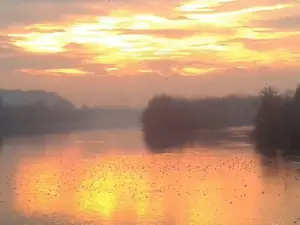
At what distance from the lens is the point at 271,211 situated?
853 inches

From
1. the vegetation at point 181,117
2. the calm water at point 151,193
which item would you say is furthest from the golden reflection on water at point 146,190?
the vegetation at point 181,117

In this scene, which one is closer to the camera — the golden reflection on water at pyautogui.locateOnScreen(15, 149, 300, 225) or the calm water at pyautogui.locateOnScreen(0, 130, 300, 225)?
the calm water at pyautogui.locateOnScreen(0, 130, 300, 225)

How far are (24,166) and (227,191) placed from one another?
64.1 feet

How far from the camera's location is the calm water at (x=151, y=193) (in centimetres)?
2077

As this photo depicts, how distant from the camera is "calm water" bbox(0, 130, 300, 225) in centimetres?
2077

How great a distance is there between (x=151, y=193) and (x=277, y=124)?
110ft

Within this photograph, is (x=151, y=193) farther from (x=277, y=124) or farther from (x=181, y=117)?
(x=181, y=117)

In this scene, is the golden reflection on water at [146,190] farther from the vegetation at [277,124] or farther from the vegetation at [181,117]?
the vegetation at [181,117]

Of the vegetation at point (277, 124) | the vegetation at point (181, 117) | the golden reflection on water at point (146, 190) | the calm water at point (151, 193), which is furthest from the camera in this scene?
the vegetation at point (181, 117)

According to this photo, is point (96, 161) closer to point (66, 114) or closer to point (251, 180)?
point (251, 180)

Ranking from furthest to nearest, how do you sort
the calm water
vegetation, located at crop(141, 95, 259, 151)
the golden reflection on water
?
vegetation, located at crop(141, 95, 259, 151), the golden reflection on water, the calm water

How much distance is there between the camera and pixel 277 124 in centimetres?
5741

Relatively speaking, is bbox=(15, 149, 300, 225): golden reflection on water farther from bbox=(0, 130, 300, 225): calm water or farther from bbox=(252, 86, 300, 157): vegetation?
bbox=(252, 86, 300, 157): vegetation

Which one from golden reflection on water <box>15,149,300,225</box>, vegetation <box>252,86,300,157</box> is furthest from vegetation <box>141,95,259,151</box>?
golden reflection on water <box>15,149,300,225</box>
